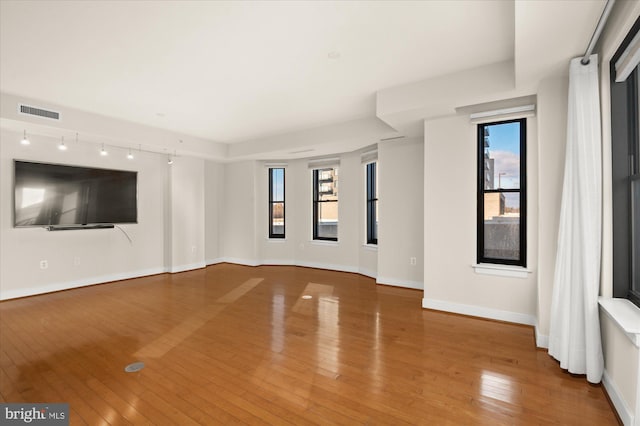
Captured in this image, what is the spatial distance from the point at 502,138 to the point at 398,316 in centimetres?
261

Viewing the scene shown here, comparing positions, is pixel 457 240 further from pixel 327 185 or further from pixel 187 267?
pixel 187 267

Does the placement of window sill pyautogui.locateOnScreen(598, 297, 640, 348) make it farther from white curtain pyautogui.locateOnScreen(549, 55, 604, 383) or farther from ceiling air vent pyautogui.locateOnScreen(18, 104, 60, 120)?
ceiling air vent pyautogui.locateOnScreen(18, 104, 60, 120)

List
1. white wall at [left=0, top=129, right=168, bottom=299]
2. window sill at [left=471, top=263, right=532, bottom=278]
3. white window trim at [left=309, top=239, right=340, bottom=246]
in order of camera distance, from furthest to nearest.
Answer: white window trim at [left=309, top=239, right=340, bottom=246], white wall at [left=0, top=129, right=168, bottom=299], window sill at [left=471, top=263, right=532, bottom=278]

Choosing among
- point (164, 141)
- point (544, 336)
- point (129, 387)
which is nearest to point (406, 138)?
point (544, 336)

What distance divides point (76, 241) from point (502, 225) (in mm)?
6801

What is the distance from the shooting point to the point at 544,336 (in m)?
2.96

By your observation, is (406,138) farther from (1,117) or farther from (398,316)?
(1,117)

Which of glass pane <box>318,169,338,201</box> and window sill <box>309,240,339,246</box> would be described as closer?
window sill <box>309,240,339,246</box>

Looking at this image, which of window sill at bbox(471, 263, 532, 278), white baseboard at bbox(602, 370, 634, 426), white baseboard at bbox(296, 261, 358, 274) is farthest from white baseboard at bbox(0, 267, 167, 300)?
white baseboard at bbox(602, 370, 634, 426)

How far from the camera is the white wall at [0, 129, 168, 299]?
466 centimetres

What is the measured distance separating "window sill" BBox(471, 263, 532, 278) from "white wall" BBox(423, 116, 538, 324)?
0.14ft

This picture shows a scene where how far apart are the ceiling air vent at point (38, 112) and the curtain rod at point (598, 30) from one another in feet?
20.0

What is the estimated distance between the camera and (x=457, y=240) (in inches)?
155

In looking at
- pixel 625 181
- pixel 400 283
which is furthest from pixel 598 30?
pixel 400 283
